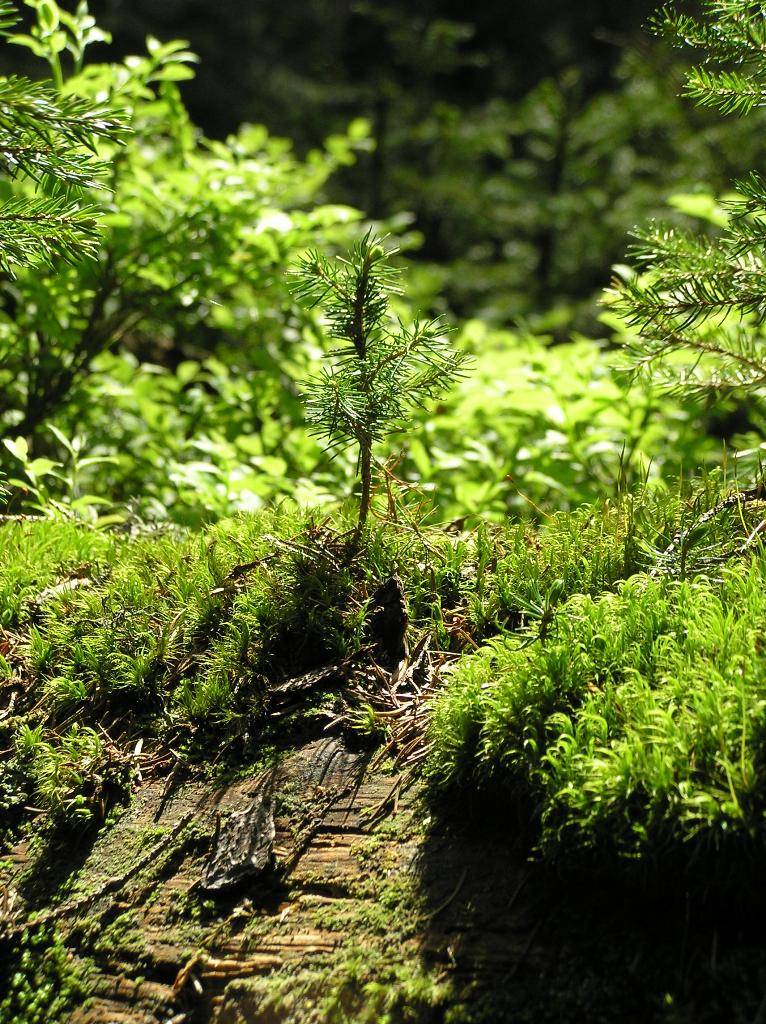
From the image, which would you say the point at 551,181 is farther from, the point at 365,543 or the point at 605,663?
the point at 605,663

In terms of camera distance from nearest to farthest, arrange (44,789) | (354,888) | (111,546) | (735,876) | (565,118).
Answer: (735,876) < (354,888) < (44,789) < (111,546) < (565,118)

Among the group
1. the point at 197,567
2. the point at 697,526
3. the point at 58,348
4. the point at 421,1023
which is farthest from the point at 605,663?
the point at 58,348

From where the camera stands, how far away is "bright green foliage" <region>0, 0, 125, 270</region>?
1.87 metres

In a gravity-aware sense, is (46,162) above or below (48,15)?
below

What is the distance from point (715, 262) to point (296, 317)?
2546 millimetres

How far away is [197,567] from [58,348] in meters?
2.27

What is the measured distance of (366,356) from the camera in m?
2.26

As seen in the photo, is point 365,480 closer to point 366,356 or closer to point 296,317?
point 366,356

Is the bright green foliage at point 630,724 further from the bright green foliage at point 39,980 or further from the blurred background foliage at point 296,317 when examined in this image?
the bright green foliage at point 39,980

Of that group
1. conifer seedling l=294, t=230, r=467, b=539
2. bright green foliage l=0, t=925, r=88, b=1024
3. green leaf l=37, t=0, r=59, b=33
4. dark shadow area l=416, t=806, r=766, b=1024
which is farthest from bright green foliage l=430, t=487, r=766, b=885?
green leaf l=37, t=0, r=59, b=33

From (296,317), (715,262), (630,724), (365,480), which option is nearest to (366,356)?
(365,480)

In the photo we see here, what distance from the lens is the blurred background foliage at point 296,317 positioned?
11.8ft

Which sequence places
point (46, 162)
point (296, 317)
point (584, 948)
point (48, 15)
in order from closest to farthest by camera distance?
point (584, 948) < point (46, 162) < point (48, 15) < point (296, 317)

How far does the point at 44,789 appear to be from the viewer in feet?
6.64
